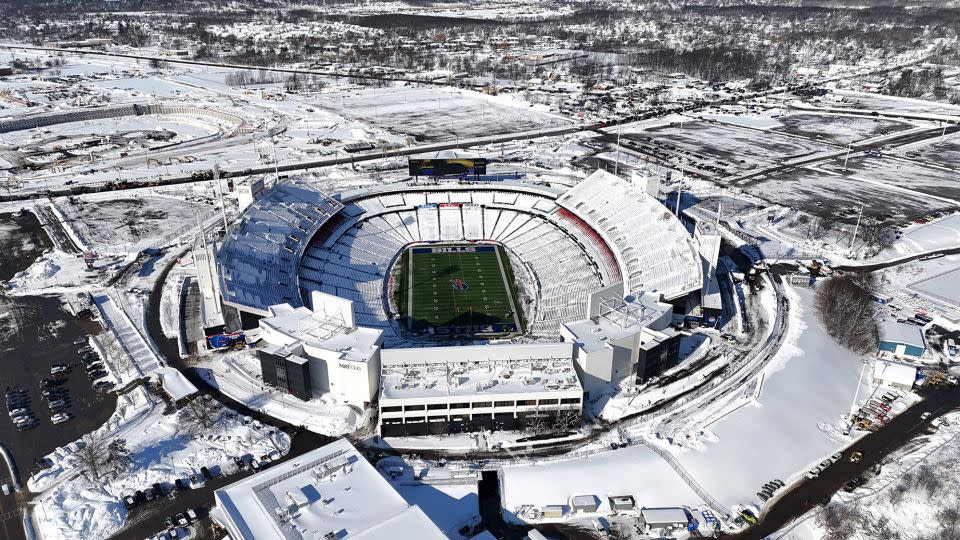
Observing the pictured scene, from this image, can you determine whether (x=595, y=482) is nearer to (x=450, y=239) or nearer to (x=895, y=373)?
(x=895, y=373)

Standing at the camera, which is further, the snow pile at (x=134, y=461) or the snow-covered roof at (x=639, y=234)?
the snow-covered roof at (x=639, y=234)

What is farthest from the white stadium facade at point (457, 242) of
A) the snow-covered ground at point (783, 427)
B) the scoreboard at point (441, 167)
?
the snow-covered ground at point (783, 427)

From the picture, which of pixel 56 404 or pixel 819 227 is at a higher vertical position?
pixel 819 227

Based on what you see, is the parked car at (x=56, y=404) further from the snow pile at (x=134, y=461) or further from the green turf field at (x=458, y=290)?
the green turf field at (x=458, y=290)

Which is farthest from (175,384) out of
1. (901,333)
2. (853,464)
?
(901,333)

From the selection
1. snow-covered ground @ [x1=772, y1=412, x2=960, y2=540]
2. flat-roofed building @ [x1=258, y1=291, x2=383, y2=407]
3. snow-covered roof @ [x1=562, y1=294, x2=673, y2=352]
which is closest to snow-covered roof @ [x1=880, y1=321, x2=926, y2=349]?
snow-covered ground @ [x1=772, y1=412, x2=960, y2=540]

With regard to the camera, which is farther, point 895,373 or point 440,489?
point 895,373
